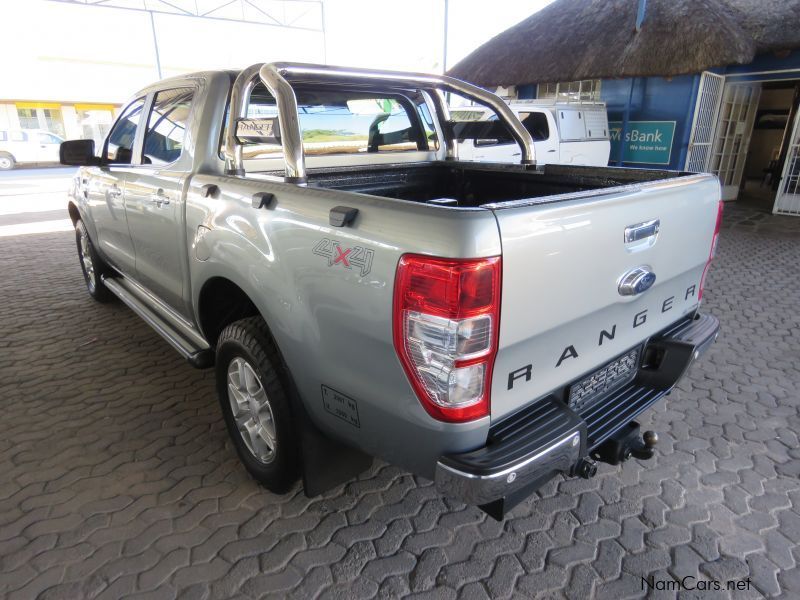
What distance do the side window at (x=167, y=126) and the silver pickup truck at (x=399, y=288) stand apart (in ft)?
0.06

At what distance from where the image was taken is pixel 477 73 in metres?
14.4

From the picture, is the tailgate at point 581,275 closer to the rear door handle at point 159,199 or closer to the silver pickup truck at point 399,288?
the silver pickup truck at point 399,288

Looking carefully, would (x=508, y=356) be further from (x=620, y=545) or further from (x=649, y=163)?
(x=649, y=163)

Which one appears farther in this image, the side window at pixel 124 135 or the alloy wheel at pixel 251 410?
the side window at pixel 124 135

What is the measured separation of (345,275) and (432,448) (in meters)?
0.61

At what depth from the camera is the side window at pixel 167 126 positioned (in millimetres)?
2828

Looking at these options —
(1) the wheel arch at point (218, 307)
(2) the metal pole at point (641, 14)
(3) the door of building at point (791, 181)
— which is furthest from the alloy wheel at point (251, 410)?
(2) the metal pole at point (641, 14)

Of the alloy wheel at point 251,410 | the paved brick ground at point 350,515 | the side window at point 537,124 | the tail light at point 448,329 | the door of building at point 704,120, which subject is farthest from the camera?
the door of building at point 704,120

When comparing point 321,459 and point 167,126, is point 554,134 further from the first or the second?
point 321,459

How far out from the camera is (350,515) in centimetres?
238

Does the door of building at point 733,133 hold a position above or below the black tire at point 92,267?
above

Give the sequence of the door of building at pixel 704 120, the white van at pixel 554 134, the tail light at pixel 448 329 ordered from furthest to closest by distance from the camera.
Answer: the door of building at pixel 704 120 < the white van at pixel 554 134 < the tail light at pixel 448 329

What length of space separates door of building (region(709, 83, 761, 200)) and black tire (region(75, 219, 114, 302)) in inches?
458

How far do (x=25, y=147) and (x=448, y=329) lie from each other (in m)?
25.3
